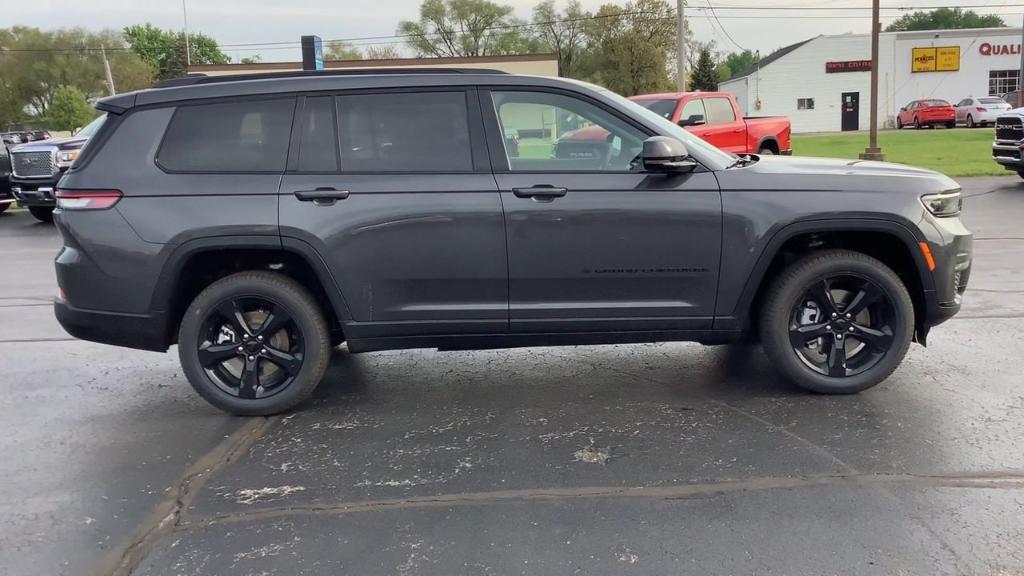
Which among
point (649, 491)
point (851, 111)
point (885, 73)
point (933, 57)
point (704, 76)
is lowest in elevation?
point (649, 491)

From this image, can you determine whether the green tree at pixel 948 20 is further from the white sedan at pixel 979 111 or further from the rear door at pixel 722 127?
the rear door at pixel 722 127

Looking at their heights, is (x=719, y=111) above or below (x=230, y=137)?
above

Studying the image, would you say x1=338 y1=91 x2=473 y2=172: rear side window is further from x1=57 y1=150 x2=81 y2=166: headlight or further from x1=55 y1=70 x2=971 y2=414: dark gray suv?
x1=57 y1=150 x2=81 y2=166: headlight

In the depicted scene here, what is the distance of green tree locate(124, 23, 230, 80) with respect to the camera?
300 ft

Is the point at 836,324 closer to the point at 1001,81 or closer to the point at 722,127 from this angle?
the point at 722,127

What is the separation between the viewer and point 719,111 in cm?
1533

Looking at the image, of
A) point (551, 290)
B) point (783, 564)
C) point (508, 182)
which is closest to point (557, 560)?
point (783, 564)

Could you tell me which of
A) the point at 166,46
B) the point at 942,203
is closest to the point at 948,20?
the point at 166,46

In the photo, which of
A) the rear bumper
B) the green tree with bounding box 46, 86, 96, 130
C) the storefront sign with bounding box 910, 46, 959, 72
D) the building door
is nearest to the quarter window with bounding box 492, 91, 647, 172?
the rear bumper

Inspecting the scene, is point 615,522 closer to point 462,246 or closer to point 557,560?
point 557,560

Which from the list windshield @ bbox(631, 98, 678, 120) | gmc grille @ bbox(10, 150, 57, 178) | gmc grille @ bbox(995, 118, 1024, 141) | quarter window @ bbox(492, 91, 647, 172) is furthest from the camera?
gmc grille @ bbox(995, 118, 1024, 141)

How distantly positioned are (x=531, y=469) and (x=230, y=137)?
245cm

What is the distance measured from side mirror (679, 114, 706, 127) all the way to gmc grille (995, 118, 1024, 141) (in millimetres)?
5684

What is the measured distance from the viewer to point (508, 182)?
4406 mm
